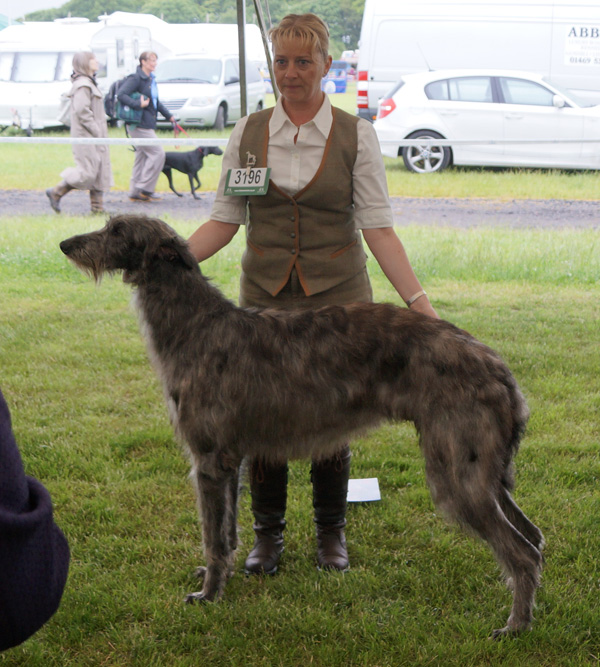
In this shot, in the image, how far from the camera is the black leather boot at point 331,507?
10.8ft

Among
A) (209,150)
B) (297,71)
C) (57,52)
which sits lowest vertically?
(209,150)

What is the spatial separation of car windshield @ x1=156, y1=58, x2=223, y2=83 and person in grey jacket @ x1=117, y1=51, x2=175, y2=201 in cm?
453

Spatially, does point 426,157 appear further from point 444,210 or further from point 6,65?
point 6,65

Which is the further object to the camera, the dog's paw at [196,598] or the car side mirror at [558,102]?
the car side mirror at [558,102]

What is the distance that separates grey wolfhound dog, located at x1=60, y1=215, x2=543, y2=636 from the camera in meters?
2.64

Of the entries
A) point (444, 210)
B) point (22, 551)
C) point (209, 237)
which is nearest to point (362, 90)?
point (444, 210)

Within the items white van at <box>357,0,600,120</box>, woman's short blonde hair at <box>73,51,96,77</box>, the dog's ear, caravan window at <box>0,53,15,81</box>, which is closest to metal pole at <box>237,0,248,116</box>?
the dog's ear

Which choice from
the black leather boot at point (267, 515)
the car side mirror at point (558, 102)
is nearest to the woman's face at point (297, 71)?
the black leather boot at point (267, 515)

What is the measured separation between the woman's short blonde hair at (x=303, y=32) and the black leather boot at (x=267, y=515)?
5.80ft

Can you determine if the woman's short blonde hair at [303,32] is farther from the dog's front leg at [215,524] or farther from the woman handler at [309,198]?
the dog's front leg at [215,524]

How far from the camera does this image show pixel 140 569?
128 inches

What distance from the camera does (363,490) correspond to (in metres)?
3.90

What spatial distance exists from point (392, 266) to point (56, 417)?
2.73m

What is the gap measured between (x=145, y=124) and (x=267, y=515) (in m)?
9.57
